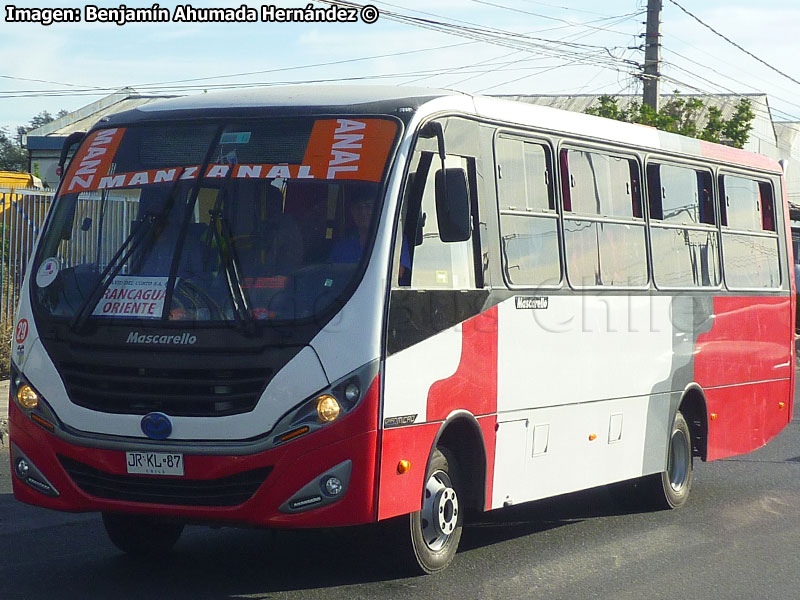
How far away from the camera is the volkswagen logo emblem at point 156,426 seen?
6621 millimetres

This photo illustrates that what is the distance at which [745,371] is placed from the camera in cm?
1156

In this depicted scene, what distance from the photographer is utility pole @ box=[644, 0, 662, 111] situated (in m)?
26.4

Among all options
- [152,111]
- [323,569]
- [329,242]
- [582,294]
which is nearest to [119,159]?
[152,111]

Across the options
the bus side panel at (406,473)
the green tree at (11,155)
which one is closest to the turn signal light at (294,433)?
the bus side panel at (406,473)

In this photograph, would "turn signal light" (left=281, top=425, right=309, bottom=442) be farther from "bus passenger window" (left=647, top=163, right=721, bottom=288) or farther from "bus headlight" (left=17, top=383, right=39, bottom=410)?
"bus passenger window" (left=647, top=163, right=721, bottom=288)

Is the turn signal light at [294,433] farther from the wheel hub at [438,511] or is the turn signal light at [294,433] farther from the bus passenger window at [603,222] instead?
the bus passenger window at [603,222]

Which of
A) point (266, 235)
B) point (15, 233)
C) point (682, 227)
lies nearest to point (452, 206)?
point (266, 235)

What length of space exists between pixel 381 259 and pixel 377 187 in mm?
416

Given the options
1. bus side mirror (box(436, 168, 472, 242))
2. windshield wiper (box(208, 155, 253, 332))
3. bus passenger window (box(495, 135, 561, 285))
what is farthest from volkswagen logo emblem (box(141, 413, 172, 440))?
bus passenger window (box(495, 135, 561, 285))

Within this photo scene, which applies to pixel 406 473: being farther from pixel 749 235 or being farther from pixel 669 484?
pixel 749 235

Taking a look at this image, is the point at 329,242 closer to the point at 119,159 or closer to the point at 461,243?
the point at 461,243

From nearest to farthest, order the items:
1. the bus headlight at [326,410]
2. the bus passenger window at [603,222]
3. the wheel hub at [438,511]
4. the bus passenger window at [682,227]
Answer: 1. the bus headlight at [326,410]
2. the wheel hub at [438,511]
3. the bus passenger window at [603,222]
4. the bus passenger window at [682,227]

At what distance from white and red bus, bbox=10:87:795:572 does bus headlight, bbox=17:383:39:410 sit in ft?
0.07

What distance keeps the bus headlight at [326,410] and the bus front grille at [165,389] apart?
0.29m
